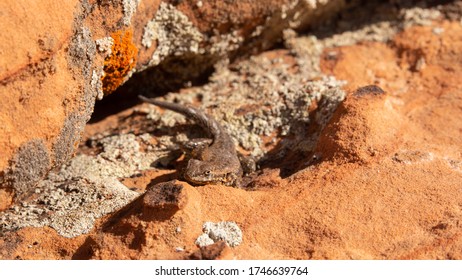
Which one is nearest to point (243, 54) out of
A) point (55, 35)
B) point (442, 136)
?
point (442, 136)

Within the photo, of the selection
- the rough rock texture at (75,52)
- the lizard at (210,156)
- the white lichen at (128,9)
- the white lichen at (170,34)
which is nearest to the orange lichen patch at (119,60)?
the rough rock texture at (75,52)

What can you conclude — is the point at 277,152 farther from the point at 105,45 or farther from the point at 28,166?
the point at 28,166

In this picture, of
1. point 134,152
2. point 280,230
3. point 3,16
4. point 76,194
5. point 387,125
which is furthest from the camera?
point 134,152

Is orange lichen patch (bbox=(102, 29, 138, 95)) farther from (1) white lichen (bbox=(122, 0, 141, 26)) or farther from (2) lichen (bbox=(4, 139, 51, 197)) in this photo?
(2) lichen (bbox=(4, 139, 51, 197))

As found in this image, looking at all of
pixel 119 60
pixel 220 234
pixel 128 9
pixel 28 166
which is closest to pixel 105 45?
pixel 119 60

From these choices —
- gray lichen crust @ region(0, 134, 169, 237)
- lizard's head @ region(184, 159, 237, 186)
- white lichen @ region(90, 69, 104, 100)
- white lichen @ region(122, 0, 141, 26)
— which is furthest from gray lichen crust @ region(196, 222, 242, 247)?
white lichen @ region(122, 0, 141, 26)

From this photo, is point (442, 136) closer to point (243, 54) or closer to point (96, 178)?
point (243, 54)
